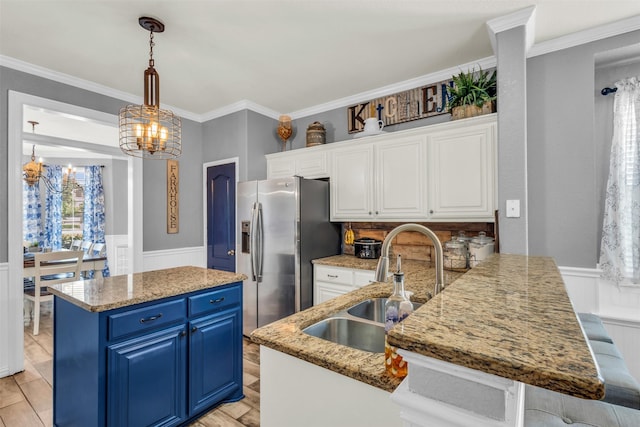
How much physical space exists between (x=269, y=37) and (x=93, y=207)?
18.1ft

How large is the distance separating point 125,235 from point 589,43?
7083 mm

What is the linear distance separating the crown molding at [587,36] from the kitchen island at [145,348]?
2.79 metres

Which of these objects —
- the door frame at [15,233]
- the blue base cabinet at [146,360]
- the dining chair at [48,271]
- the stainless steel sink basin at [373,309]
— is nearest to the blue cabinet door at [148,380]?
the blue base cabinet at [146,360]

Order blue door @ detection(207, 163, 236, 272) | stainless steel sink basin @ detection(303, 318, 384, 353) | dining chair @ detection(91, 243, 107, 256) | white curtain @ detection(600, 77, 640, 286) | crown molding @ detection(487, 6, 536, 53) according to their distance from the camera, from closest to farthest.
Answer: stainless steel sink basin @ detection(303, 318, 384, 353) < crown molding @ detection(487, 6, 536, 53) < white curtain @ detection(600, 77, 640, 286) < blue door @ detection(207, 163, 236, 272) < dining chair @ detection(91, 243, 107, 256)

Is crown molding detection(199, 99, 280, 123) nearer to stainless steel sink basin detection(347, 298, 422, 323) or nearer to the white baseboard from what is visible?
the white baseboard

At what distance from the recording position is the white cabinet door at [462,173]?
2418 mm

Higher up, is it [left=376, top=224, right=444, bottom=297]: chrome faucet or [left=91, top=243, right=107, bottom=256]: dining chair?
[left=376, top=224, right=444, bottom=297]: chrome faucet

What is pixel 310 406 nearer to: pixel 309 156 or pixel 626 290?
pixel 626 290

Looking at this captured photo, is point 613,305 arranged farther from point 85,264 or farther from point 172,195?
point 85,264

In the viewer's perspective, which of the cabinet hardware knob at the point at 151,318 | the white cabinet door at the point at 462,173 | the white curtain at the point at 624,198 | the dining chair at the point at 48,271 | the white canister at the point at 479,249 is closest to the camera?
the cabinet hardware knob at the point at 151,318

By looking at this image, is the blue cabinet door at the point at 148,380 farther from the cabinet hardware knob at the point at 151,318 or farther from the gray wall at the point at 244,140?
the gray wall at the point at 244,140

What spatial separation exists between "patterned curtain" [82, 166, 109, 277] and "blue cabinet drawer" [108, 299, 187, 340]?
5308 millimetres

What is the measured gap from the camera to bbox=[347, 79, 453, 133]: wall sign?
2969mm

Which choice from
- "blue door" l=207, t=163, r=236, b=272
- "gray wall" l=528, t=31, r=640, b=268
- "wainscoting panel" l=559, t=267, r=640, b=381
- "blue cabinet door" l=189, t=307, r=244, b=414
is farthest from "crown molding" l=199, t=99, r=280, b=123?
"wainscoting panel" l=559, t=267, r=640, b=381
